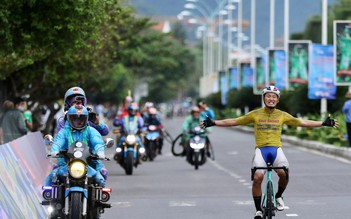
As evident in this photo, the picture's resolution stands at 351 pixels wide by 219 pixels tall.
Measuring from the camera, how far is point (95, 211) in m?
13.7

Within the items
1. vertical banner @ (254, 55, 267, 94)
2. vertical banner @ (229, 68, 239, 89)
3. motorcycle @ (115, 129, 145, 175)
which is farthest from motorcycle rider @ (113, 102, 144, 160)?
vertical banner @ (229, 68, 239, 89)

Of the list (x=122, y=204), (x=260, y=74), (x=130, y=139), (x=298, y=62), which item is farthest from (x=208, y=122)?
(x=260, y=74)

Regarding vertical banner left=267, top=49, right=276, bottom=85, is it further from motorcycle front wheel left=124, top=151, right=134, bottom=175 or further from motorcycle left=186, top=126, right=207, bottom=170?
motorcycle front wheel left=124, top=151, right=134, bottom=175

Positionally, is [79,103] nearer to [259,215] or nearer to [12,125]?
→ [259,215]

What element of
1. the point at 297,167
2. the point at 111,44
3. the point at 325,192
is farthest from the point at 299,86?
the point at 325,192

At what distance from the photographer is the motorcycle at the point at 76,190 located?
1290 cm

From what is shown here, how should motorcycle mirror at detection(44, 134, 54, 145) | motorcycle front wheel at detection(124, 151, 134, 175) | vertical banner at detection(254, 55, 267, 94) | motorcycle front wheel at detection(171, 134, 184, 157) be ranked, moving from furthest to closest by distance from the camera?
vertical banner at detection(254, 55, 267, 94), motorcycle front wheel at detection(171, 134, 184, 157), motorcycle front wheel at detection(124, 151, 134, 175), motorcycle mirror at detection(44, 134, 54, 145)

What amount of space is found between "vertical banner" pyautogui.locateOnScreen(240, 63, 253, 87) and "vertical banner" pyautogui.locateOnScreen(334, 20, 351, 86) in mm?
36105

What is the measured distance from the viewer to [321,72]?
136 ft

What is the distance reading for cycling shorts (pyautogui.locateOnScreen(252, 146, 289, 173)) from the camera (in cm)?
1476

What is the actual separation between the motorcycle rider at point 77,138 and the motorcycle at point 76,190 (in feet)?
0.26

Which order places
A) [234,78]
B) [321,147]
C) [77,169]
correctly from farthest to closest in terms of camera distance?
[234,78] → [321,147] → [77,169]

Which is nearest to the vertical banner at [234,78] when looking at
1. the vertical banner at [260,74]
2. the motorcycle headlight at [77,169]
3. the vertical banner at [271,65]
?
the vertical banner at [260,74]

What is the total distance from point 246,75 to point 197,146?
152 feet
